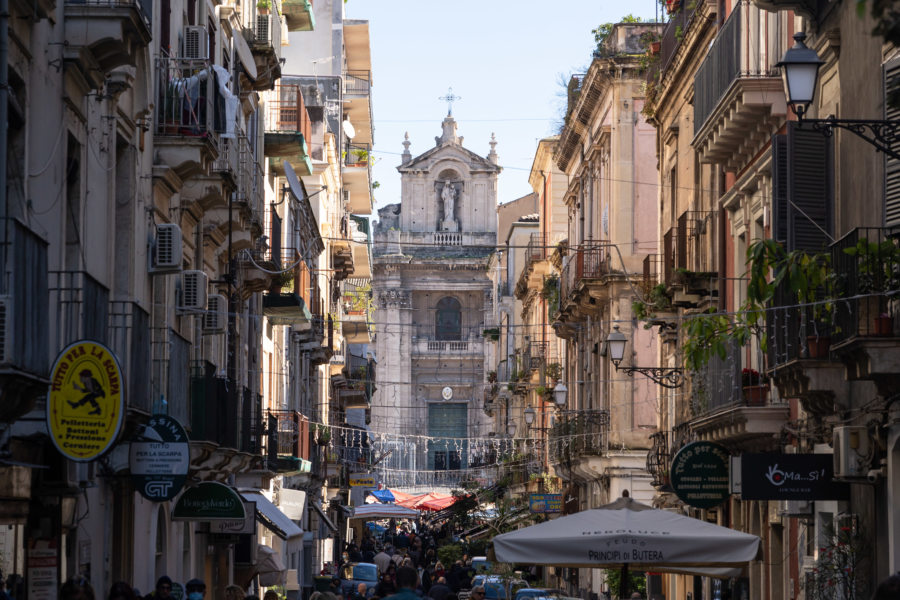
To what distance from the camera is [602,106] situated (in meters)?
36.7

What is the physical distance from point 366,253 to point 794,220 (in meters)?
42.3

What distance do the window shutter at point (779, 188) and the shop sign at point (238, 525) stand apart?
9030 mm

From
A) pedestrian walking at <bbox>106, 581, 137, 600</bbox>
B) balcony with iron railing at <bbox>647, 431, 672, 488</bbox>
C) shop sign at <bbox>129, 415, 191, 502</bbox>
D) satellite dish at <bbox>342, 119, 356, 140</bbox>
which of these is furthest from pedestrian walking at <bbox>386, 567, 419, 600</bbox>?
satellite dish at <bbox>342, 119, 356, 140</bbox>

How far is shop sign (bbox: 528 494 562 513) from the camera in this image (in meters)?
40.9

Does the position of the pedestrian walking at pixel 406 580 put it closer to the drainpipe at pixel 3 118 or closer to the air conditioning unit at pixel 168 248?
the drainpipe at pixel 3 118

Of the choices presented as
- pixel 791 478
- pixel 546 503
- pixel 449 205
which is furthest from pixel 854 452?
pixel 449 205

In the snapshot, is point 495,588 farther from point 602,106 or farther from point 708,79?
point 602,106

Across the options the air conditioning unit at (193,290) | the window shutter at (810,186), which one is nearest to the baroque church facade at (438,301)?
the air conditioning unit at (193,290)

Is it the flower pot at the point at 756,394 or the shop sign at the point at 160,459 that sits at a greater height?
the flower pot at the point at 756,394

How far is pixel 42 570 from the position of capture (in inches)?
520

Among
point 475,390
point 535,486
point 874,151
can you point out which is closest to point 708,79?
point 874,151

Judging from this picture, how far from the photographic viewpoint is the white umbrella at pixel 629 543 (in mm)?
14039

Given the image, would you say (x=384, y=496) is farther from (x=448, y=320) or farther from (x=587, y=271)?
(x=587, y=271)

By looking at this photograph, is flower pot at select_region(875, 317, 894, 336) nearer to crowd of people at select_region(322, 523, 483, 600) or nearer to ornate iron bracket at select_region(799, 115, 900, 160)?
ornate iron bracket at select_region(799, 115, 900, 160)
